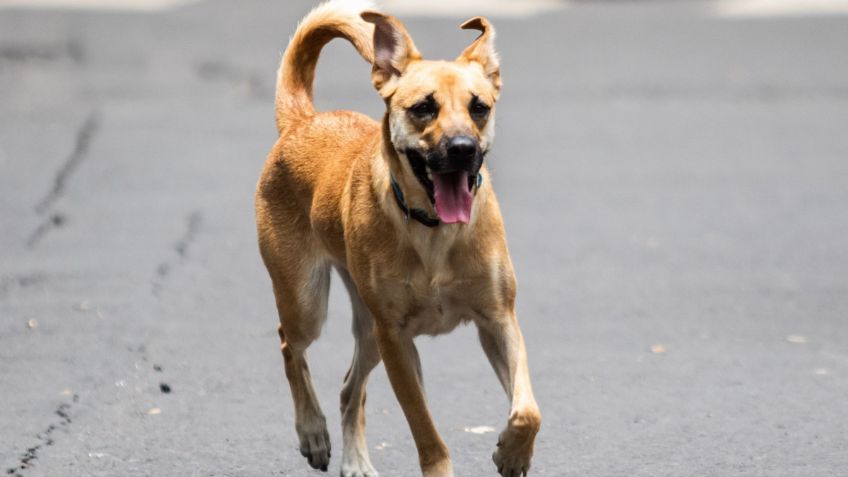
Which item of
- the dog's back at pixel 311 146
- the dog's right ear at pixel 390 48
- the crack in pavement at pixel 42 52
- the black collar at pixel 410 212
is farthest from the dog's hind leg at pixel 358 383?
the crack in pavement at pixel 42 52

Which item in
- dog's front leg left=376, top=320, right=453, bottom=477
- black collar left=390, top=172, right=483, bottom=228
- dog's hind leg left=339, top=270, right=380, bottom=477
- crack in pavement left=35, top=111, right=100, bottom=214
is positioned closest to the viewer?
black collar left=390, top=172, right=483, bottom=228

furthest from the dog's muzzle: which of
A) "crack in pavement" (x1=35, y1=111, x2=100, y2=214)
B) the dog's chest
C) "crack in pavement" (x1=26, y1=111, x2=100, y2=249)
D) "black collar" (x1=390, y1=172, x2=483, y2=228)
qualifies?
"crack in pavement" (x1=35, y1=111, x2=100, y2=214)

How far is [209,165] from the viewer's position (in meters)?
12.7

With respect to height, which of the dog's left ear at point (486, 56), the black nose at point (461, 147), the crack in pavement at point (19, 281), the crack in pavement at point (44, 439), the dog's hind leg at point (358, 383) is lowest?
the crack in pavement at point (19, 281)

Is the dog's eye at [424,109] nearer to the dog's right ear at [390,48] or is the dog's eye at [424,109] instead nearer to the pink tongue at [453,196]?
the pink tongue at [453,196]

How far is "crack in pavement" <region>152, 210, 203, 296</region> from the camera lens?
9.59 meters

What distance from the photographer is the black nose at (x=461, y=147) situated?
17.2 feet

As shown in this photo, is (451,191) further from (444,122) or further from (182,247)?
(182,247)

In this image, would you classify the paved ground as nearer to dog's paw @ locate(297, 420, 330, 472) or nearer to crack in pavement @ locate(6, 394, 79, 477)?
crack in pavement @ locate(6, 394, 79, 477)

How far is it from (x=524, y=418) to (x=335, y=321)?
3.72 meters

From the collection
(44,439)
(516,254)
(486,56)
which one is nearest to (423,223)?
(486,56)

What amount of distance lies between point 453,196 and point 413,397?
2.72 feet

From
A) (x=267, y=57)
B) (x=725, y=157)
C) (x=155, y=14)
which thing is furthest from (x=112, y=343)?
(x=155, y=14)

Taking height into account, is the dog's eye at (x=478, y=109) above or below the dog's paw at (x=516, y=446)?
above
